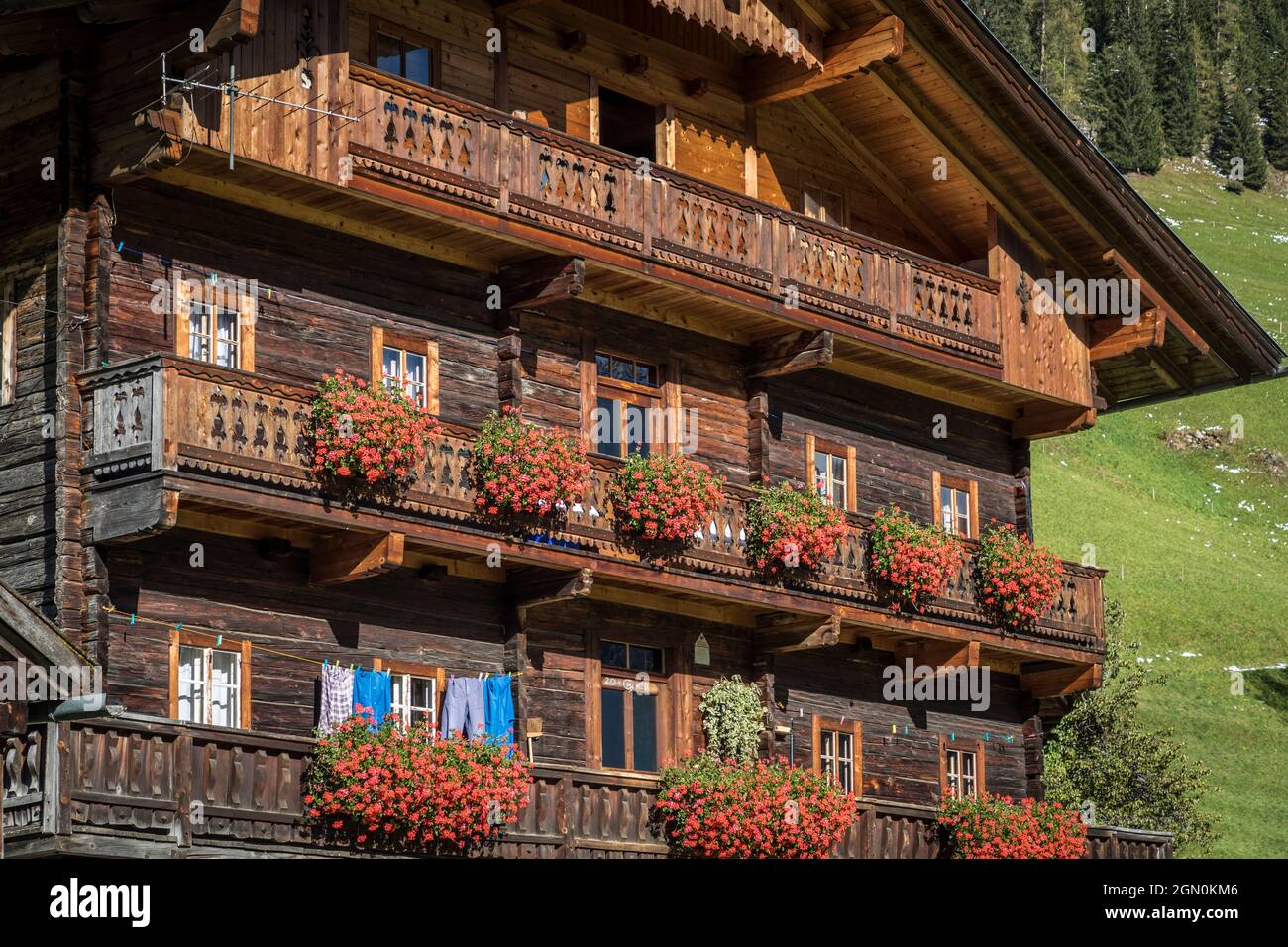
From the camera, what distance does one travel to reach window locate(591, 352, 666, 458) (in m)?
32.2

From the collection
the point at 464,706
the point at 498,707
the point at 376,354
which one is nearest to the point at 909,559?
the point at 498,707

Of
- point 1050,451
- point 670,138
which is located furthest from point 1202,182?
point 670,138

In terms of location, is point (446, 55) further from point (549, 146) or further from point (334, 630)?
point (334, 630)

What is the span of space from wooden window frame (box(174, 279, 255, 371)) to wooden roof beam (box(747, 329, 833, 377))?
27.9 feet

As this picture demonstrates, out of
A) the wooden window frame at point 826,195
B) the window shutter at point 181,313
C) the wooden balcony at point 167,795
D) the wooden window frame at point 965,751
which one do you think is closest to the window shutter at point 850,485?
the wooden window frame at point 826,195

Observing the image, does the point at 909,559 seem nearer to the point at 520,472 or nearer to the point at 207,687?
the point at 520,472

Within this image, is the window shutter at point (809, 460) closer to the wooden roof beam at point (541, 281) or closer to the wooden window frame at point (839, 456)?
the wooden window frame at point (839, 456)

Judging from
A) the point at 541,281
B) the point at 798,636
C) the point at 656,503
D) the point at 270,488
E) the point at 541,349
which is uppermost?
the point at 541,281

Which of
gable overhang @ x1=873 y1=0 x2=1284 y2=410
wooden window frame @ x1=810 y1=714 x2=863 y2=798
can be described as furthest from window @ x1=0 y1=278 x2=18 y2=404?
gable overhang @ x1=873 y1=0 x2=1284 y2=410

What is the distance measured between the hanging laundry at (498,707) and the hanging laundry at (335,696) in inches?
82.3

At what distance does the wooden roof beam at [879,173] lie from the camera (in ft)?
118

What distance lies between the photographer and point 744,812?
3002cm

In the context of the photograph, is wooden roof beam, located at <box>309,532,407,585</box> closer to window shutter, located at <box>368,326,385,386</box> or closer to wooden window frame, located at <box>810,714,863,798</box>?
window shutter, located at <box>368,326,385,386</box>

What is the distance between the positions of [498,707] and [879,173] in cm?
1199
